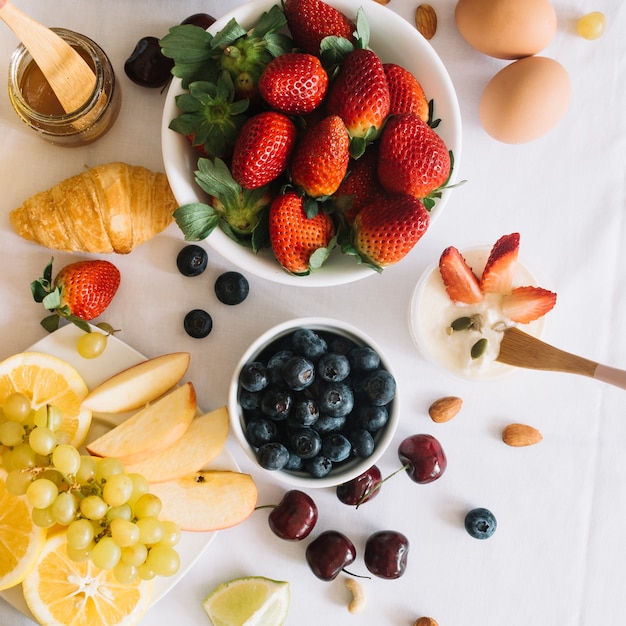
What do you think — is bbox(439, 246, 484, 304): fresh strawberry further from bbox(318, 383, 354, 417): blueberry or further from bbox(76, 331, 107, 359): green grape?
bbox(76, 331, 107, 359): green grape

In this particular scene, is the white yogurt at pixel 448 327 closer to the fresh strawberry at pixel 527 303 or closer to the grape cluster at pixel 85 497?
the fresh strawberry at pixel 527 303

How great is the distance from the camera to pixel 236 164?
78 cm

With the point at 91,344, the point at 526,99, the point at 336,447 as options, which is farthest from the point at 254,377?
the point at 526,99

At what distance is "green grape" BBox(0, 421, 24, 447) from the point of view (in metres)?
0.89

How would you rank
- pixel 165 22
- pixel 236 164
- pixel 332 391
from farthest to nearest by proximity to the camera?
pixel 165 22
pixel 332 391
pixel 236 164

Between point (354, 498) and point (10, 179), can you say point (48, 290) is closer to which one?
point (10, 179)

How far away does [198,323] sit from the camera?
1018 millimetres

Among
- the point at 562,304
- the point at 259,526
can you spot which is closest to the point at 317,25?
the point at 562,304

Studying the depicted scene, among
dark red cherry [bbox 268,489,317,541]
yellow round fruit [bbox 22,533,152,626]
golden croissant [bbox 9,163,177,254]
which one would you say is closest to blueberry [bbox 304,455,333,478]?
dark red cherry [bbox 268,489,317,541]

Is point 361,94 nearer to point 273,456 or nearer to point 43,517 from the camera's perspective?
point 273,456

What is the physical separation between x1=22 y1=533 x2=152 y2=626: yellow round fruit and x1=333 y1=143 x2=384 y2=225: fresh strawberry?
649 mm

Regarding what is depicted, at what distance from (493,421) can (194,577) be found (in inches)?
22.1

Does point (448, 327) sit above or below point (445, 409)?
above

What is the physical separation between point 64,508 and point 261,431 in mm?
281
